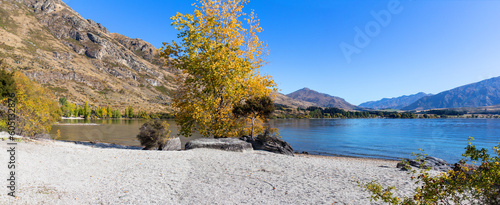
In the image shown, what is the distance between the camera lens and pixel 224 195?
790 centimetres

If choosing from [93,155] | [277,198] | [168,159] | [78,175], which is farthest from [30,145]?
[277,198]

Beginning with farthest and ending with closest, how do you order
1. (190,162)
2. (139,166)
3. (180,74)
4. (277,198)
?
(180,74) → (190,162) → (139,166) → (277,198)

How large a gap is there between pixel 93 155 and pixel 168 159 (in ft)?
13.1

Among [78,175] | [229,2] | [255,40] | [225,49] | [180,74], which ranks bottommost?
[78,175]

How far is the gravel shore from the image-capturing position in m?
7.32

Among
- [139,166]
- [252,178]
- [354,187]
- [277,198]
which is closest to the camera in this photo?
[277,198]

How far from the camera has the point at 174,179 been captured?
30.8ft

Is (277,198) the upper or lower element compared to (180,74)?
lower

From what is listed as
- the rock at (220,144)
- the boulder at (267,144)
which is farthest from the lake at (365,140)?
the rock at (220,144)

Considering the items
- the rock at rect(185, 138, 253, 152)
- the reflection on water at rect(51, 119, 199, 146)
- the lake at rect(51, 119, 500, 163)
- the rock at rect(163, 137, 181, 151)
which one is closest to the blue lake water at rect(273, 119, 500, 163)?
the lake at rect(51, 119, 500, 163)

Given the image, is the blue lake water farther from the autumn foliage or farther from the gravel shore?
the autumn foliage

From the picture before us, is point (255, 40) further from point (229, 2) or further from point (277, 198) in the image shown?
point (277, 198)

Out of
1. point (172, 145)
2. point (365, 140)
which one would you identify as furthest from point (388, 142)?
point (172, 145)

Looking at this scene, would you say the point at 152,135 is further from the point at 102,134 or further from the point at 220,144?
the point at 102,134
